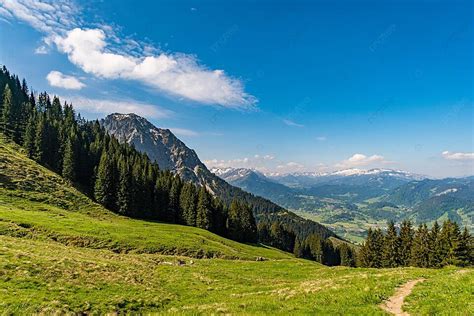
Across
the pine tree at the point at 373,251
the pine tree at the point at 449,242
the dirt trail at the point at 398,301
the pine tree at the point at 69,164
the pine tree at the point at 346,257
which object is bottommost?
the pine tree at the point at 346,257

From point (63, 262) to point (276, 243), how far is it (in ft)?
398

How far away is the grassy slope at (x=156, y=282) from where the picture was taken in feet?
52.7

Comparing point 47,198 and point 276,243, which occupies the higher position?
point 47,198

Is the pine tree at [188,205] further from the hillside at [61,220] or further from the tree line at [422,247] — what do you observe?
the tree line at [422,247]

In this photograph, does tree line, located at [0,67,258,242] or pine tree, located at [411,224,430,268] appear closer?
pine tree, located at [411,224,430,268]

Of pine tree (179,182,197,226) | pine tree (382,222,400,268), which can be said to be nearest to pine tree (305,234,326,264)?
pine tree (382,222,400,268)

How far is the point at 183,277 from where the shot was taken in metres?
Answer: 31.2

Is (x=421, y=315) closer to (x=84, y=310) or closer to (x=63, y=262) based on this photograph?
(x=84, y=310)

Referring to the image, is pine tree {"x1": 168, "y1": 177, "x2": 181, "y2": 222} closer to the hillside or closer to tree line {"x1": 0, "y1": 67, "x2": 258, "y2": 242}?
tree line {"x1": 0, "y1": 67, "x2": 258, "y2": 242}

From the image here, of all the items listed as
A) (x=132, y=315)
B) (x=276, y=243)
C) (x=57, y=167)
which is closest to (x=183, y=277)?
(x=132, y=315)

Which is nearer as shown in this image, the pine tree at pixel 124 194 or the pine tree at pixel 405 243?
the pine tree at pixel 405 243

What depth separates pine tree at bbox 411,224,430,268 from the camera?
7154cm

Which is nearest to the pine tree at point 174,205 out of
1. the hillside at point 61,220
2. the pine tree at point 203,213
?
the pine tree at point 203,213

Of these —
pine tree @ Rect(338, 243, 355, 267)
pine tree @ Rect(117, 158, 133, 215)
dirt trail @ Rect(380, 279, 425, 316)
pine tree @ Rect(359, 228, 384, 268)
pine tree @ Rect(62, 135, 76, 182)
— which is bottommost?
pine tree @ Rect(338, 243, 355, 267)
